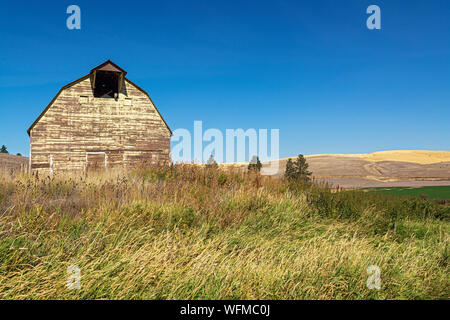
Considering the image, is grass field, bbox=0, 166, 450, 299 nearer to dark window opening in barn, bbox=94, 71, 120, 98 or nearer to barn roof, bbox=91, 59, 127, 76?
dark window opening in barn, bbox=94, 71, 120, 98

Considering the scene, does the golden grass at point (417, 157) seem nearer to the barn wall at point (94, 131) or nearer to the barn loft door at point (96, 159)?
the barn wall at point (94, 131)

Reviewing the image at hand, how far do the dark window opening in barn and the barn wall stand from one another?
0.33 m

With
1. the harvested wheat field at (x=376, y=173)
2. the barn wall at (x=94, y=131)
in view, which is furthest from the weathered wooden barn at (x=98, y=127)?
the harvested wheat field at (x=376, y=173)

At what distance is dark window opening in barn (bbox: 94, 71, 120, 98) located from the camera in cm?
2005

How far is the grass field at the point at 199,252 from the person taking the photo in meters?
3.62

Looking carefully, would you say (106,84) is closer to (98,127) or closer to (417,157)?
(98,127)

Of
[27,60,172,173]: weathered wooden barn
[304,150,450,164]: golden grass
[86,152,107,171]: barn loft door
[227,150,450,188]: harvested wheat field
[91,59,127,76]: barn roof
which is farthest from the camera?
[304,150,450,164]: golden grass

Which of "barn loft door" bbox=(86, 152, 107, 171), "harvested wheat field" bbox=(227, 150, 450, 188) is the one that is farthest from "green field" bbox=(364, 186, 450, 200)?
"barn loft door" bbox=(86, 152, 107, 171)

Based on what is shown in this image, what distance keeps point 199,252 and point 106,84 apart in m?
18.6

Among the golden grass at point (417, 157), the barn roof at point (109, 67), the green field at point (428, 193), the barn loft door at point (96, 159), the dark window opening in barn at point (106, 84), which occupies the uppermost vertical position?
the barn roof at point (109, 67)

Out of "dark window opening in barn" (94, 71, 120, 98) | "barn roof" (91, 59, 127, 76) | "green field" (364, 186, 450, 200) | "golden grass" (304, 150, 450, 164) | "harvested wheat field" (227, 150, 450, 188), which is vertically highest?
"barn roof" (91, 59, 127, 76)

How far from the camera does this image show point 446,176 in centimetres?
3838

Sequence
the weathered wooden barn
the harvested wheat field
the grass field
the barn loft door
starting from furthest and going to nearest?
the harvested wheat field, the barn loft door, the weathered wooden barn, the grass field
